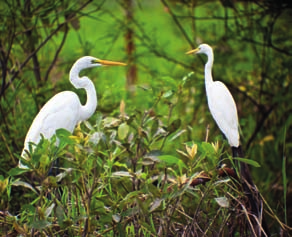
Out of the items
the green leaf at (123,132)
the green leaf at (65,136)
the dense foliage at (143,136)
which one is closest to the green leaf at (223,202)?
the dense foliage at (143,136)

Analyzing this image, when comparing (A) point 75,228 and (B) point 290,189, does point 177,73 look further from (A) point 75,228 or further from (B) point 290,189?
(A) point 75,228

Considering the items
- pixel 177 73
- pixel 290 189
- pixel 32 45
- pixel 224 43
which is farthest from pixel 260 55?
pixel 32 45

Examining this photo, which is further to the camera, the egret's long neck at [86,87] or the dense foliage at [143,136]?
the egret's long neck at [86,87]

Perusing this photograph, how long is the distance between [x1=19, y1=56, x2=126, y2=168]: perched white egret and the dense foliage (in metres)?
0.15

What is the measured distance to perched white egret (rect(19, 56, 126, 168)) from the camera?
3.06 m

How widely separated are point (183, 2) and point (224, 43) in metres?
0.50

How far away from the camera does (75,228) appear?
8.29 feet

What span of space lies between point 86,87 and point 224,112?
0.61 meters

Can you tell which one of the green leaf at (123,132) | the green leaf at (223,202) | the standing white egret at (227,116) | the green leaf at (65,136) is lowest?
the green leaf at (223,202)

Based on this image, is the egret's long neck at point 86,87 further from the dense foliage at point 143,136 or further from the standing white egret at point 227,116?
the standing white egret at point 227,116

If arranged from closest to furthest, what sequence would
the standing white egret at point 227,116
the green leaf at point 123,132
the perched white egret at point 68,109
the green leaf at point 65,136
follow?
the green leaf at point 65,136
the green leaf at point 123,132
the standing white egret at point 227,116
the perched white egret at point 68,109

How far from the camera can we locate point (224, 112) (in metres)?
2.90

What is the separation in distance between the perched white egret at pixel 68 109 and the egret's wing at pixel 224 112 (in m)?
0.42

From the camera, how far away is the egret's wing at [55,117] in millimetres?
3064
